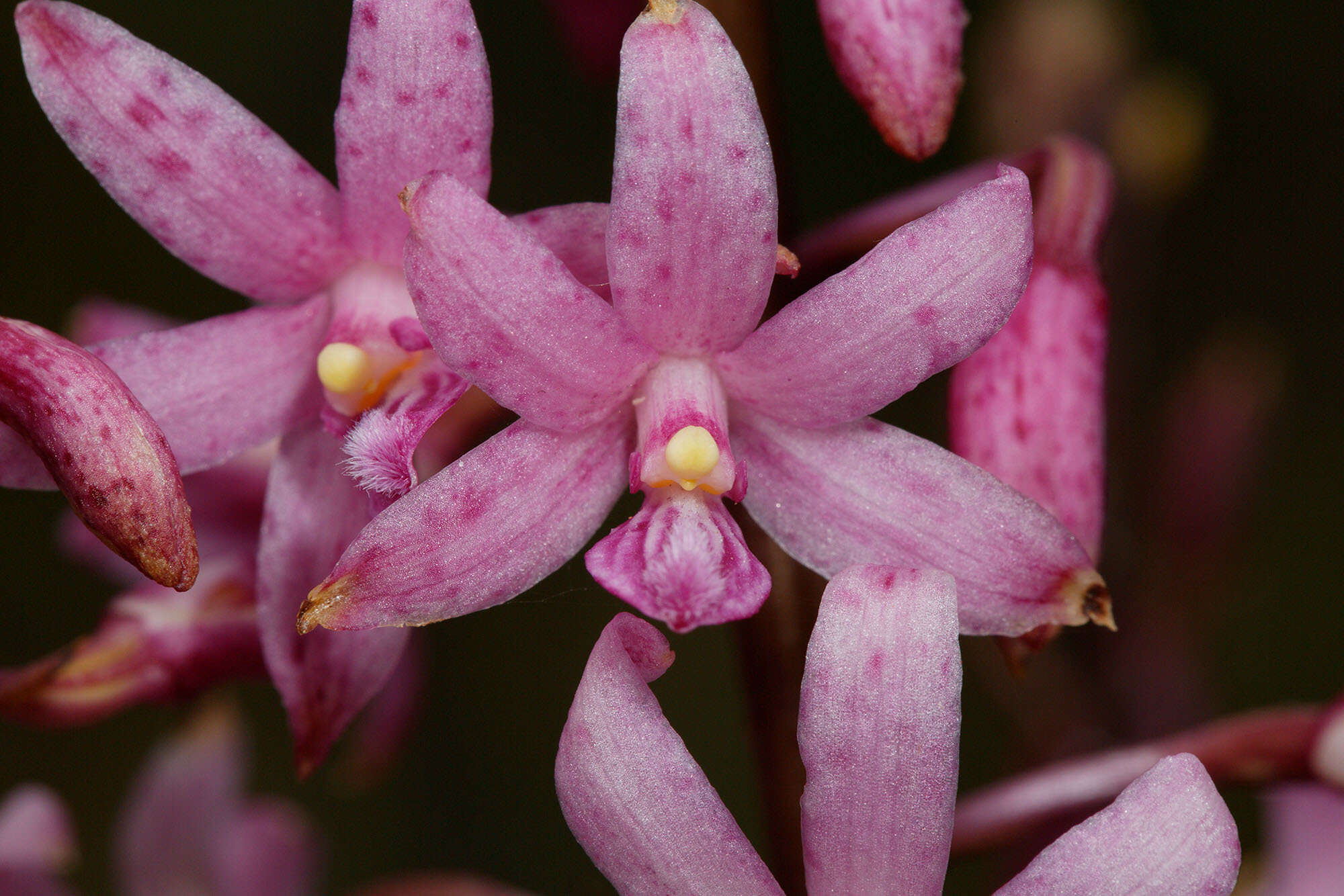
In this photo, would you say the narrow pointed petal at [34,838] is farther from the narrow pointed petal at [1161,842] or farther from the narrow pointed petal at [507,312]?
the narrow pointed petal at [1161,842]

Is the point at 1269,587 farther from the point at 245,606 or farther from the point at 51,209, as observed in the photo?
the point at 51,209

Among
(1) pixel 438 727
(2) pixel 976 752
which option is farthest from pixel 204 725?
(2) pixel 976 752

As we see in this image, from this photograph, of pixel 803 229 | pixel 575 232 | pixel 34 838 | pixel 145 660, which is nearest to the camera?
pixel 575 232

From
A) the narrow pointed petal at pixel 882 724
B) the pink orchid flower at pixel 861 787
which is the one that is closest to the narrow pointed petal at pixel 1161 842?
the pink orchid flower at pixel 861 787

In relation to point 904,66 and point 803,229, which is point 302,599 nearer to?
point 904,66

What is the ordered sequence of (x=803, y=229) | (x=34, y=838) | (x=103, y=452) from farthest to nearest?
(x=803, y=229), (x=34, y=838), (x=103, y=452)

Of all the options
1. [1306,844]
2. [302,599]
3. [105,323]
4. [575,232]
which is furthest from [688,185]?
[1306,844]

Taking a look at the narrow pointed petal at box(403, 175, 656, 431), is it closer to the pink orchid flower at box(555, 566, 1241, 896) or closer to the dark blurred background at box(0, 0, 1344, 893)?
the pink orchid flower at box(555, 566, 1241, 896)
